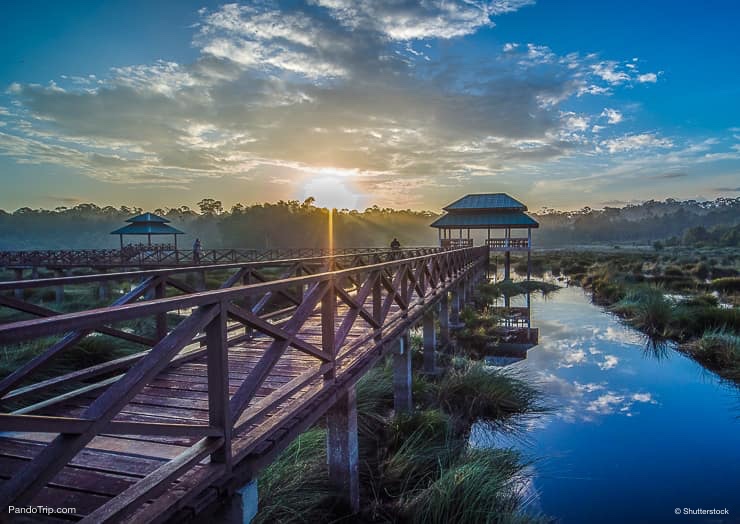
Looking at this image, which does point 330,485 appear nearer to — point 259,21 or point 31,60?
point 259,21

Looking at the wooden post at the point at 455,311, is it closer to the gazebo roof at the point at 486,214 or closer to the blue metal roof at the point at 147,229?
the gazebo roof at the point at 486,214

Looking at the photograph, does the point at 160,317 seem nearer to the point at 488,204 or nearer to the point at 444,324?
the point at 444,324

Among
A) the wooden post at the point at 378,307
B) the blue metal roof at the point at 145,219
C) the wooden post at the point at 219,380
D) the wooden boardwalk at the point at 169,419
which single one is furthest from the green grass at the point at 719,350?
the blue metal roof at the point at 145,219

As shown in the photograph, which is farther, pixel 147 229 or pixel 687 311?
pixel 147 229

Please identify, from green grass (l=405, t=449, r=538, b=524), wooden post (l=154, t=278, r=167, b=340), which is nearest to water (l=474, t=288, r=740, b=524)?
green grass (l=405, t=449, r=538, b=524)

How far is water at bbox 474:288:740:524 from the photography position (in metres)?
5.10

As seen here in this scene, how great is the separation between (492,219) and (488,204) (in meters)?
1.74

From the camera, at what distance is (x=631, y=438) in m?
6.59

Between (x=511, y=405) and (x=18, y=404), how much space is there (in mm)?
7109

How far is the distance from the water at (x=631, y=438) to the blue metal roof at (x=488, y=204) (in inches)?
754

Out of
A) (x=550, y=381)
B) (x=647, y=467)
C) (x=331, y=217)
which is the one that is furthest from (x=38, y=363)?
(x=331, y=217)

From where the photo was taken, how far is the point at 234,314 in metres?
2.30

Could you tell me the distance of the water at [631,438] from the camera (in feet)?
16.7

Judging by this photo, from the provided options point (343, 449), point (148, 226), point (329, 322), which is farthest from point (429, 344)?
point (148, 226)
